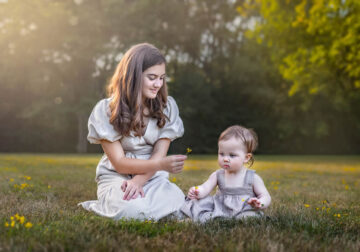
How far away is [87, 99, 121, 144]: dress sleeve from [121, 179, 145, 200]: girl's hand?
43 centimetres

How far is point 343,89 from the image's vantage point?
Answer: 61.4 ft

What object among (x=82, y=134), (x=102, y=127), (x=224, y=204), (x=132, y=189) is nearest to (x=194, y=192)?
(x=224, y=204)

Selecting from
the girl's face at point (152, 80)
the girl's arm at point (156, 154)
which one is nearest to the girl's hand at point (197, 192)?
the girl's arm at point (156, 154)

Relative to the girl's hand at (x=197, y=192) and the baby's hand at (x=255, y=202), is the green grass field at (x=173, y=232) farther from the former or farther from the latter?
the girl's hand at (x=197, y=192)

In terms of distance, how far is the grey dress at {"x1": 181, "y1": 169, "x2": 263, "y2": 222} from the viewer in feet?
10.7

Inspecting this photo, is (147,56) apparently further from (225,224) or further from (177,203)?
(225,224)

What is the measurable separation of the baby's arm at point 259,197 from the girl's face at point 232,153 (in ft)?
0.84

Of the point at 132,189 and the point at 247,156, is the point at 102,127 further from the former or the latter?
the point at 247,156

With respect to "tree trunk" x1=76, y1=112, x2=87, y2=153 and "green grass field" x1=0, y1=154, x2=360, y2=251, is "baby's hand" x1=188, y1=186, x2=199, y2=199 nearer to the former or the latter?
"green grass field" x1=0, y1=154, x2=360, y2=251

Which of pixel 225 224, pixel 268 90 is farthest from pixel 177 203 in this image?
pixel 268 90

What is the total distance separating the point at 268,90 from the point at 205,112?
4.53 metres

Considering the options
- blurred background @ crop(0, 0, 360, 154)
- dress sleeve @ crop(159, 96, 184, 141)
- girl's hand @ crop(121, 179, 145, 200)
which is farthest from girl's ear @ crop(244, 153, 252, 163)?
blurred background @ crop(0, 0, 360, 154)

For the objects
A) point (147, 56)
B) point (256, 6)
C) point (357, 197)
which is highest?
point (256, 6)

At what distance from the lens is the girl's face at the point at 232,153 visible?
332cm
